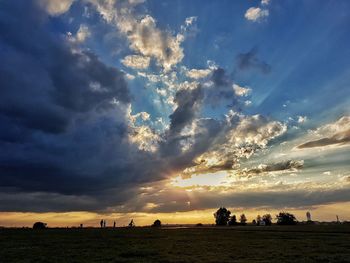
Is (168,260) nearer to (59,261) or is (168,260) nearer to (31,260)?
(59,261)

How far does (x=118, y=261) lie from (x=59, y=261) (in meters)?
6.92

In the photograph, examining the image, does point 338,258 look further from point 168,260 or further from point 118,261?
point 118,261

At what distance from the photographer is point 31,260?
132ft

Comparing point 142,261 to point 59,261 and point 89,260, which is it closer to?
point 89,260

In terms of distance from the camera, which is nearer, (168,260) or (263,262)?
(263,262)

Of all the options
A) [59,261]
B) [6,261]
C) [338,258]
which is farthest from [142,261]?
[338,258]

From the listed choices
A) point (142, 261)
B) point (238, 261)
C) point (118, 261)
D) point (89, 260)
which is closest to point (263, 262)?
point (238, 261)

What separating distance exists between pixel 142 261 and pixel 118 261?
280cm

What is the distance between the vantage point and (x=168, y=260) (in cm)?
3978

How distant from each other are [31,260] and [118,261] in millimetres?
10564

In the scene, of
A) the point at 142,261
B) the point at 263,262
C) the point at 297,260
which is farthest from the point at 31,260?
the point at 297,260

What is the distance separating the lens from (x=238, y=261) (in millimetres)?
38031

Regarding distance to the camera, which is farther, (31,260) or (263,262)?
(31,260)

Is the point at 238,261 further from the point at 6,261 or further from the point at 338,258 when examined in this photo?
Result: the point at 6,261
